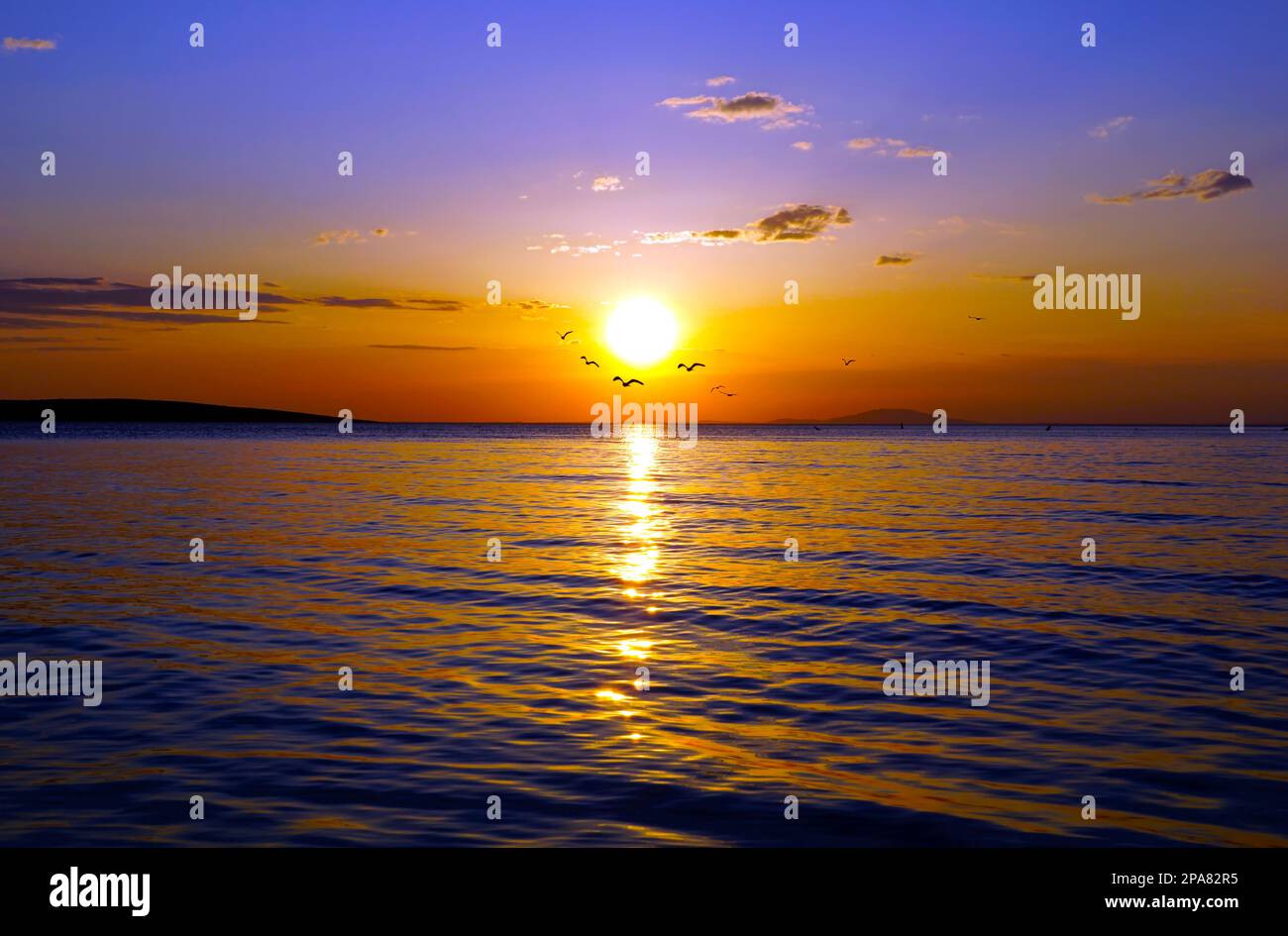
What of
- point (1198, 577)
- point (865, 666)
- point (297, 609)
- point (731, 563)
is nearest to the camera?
point (865, 666)

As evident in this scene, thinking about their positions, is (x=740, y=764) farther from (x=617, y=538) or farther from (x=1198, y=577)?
(x=617, y=538)

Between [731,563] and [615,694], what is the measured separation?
14.2 metres

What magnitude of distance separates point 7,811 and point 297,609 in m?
11.0

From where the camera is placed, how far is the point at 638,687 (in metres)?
14.5

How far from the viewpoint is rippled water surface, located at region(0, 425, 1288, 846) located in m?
9.62

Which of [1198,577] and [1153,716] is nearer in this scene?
[1153,716]

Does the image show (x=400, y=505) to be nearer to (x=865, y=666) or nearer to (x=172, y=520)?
(x=172, y=520)

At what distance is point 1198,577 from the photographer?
25.0 metres

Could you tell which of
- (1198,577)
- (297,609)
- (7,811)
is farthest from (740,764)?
(1198,577)

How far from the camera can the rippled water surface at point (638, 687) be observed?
9617 mm

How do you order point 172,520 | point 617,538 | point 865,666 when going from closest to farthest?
point 865,666 < point 617,538 < point 172,520

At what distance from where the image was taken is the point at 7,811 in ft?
30.9

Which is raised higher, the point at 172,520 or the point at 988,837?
the point at 172,520
